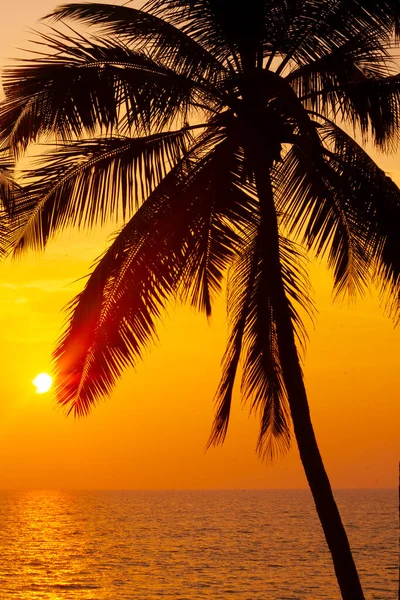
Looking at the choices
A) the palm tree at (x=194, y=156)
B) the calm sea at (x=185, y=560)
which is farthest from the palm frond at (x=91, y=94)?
the calm sea at (x=185, y=560)

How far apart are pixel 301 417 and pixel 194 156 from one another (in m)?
4.12

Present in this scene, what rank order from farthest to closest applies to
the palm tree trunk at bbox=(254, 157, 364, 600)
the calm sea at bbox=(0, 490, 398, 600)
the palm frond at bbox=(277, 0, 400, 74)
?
the calm sea at bbox=(0, 490, 398, 600)
the palm frond at bbox=(277, 0, 400, 74)
the palm tree trunk at bbox=(254, 157, 364, 600)

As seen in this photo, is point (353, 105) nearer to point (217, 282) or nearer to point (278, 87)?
point (278, 87)

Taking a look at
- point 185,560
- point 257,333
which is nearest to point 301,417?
point 257,333

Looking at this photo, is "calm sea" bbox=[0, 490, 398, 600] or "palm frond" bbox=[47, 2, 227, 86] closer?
"palm frond" bbox=[47, 2, 227, 86]

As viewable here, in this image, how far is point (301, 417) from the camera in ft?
38.5

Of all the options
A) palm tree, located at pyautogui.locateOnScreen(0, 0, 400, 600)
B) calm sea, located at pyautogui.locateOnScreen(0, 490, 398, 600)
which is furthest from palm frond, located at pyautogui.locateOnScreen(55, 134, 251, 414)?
calm sea, located at pyautogui.locateOnScreen(0, 490, 398, 600)

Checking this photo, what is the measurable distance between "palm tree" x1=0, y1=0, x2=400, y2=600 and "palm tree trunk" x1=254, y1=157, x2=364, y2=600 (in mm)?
26

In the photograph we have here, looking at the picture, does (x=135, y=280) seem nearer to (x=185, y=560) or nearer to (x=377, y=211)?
(x=377, y=211)

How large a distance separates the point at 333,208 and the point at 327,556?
55395 mm

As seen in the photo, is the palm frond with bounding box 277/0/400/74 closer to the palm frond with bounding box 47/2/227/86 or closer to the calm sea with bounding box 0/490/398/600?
the palm frond with bounding box 47/2/227/86

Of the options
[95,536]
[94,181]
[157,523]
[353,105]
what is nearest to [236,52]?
[353,105]

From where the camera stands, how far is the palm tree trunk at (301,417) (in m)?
11.2

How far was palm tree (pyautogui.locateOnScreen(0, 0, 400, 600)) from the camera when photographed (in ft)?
40.1
